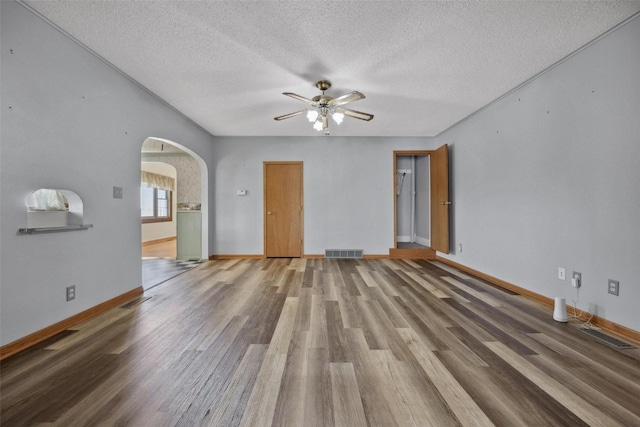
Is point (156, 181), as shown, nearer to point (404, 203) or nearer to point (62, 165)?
point (62, 165)

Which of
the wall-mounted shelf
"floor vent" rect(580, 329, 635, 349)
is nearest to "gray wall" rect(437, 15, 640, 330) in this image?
"floor vent" rect(580, 329, 635, 349)

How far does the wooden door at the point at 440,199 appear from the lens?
4.71 meters

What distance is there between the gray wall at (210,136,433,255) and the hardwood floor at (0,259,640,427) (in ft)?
8.55

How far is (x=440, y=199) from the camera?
4.97m

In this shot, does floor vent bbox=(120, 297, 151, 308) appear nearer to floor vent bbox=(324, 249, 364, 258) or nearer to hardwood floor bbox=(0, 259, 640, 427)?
hardwood floor bbox=(0, 259, 640, 427)

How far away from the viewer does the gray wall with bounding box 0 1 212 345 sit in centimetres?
184

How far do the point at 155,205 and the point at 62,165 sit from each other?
6.77m

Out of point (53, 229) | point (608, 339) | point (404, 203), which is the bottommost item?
point (608, 339)

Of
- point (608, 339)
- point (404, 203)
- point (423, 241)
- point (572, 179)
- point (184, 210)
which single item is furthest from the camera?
point (404, 203)

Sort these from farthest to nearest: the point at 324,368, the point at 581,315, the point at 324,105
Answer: the point at 324,105 < the point at 581,315 < the point at 324,368

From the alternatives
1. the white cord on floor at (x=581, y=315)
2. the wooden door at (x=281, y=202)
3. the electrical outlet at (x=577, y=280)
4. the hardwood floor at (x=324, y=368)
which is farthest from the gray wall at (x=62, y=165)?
the electrical outlet at (x=577, y=280)

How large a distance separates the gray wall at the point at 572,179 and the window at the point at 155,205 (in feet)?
27.9

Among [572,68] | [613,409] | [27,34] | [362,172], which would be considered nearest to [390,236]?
[362,172]

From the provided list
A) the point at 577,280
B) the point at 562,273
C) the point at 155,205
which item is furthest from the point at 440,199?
the point at 155,205
